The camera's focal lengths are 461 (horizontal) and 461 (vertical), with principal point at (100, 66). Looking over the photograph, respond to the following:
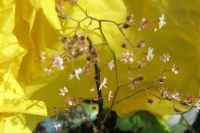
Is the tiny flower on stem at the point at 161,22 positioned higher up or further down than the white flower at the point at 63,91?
higher up

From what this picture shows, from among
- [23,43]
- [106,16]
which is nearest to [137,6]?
[106,16]

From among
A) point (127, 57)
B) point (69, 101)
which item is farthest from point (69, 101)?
point (127, 57)

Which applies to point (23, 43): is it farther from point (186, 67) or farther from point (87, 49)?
point (186, 67)

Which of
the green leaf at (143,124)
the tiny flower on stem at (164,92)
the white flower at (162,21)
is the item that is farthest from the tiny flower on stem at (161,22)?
the green leaf at (143,124)

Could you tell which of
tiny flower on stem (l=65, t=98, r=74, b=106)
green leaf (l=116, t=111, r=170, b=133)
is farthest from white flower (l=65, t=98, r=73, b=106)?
green leaf (l=116, t=111, r=170, b=133)

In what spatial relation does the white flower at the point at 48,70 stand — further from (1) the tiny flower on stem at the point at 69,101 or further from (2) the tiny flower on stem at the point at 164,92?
(2) the tiny flower on stem at the point at 164,92

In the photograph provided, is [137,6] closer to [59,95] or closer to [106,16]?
[106,16]

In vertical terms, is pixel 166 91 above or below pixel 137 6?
below

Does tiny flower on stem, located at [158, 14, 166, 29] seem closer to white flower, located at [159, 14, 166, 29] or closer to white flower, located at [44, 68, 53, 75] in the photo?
white flower, located at [159, 14, 166, 29]
